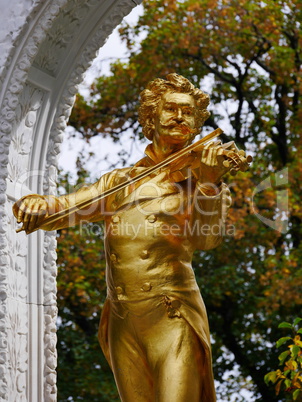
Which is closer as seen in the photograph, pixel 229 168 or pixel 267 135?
pixel 229 168

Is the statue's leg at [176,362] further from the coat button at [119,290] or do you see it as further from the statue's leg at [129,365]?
the coat button at [119,290]

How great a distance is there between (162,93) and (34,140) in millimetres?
845

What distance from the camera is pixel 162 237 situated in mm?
3945

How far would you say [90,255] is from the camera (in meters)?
8.79

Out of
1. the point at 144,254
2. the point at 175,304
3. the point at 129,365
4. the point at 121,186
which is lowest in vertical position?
the point at 129,365

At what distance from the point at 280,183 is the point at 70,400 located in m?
2.74

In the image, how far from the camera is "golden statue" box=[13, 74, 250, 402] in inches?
150

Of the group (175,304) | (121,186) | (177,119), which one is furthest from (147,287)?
(177,119)

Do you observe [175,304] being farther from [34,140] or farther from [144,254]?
[34,140]

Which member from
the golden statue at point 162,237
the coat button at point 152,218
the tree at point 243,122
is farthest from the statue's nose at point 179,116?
the tree at point 243,122

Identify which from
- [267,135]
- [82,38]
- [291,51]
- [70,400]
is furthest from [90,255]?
[82,38]

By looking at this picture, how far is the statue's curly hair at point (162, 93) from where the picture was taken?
13.7 ft

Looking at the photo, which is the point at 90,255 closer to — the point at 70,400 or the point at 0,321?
the point at 70,400

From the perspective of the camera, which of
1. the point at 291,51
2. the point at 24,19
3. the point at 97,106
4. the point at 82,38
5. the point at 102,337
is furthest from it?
the point at 97,106
